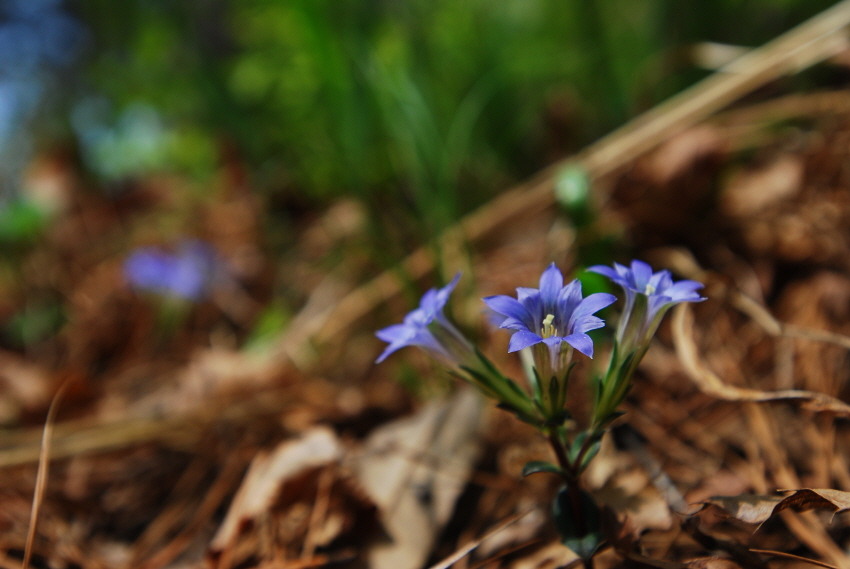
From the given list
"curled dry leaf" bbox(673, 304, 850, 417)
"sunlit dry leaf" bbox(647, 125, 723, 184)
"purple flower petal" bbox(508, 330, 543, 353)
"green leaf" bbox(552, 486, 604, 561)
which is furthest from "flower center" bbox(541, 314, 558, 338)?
"sunlit dry leaf" bbox(647, 125, 723, 184)

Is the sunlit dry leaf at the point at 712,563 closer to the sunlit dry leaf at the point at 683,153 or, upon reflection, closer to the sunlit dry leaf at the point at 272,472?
the sunlit dry leaf at the point at 272,472

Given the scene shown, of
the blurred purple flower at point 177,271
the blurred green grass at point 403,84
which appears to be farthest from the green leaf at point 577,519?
the blurred purple flower at point 177,271

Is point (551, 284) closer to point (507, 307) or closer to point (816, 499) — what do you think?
point (507, 307)

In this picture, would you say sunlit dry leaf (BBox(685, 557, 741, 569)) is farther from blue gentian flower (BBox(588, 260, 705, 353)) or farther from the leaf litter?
blue gentian flower (BBox(588, 260, 705, 353))

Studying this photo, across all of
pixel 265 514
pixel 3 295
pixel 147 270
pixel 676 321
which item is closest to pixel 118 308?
pixel 147 270

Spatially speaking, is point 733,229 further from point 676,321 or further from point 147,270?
point 147,270

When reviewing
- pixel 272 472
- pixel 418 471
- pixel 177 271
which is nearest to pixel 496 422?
pixel 418 471
